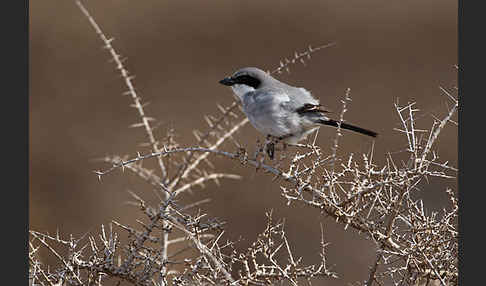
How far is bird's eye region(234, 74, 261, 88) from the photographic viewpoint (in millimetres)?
2535

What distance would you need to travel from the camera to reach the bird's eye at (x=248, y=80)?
2535mm

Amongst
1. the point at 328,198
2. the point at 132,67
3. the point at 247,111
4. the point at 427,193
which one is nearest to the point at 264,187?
the point at 427,193

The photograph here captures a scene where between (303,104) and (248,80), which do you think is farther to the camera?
(248,80)

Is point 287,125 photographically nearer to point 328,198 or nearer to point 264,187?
point 328,198

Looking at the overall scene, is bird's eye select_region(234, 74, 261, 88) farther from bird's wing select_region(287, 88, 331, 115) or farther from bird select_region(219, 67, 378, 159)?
bird's wing select_region(287, 88, 331, 115)

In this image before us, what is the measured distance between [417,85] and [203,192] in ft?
8.64

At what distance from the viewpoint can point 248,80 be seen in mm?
2551

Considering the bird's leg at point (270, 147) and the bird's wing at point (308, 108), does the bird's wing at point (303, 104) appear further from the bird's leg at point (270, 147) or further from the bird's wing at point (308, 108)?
the bird's leg at point (270, 147)

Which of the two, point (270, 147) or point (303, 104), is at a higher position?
point (303, 104)

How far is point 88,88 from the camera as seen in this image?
6367 millimetres

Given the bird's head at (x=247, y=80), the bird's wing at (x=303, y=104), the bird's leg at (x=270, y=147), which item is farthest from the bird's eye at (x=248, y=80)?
the bird's leg at (x=270, y=147)

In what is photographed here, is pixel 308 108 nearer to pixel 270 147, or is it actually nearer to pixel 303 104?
pixel 303 104

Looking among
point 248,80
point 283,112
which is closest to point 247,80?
point 248,80

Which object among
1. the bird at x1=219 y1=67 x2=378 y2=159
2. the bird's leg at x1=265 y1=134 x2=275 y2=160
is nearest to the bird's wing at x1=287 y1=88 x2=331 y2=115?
the bird at x1=219 y1=67 x2=378 y2=159
